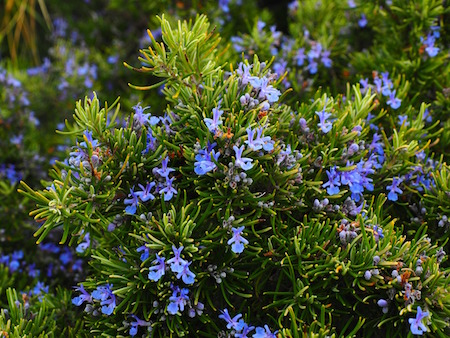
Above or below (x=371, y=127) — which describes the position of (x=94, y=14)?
above

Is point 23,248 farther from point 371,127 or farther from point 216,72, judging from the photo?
point 371,127

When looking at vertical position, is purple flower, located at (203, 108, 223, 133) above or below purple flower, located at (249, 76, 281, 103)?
below

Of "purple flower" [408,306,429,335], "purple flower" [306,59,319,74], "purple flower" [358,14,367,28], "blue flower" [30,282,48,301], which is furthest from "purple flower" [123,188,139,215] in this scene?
"purple flower" [358,14,367,28]

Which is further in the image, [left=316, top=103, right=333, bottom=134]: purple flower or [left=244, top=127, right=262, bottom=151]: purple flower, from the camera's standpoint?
[left=316, top=103, right=333, bottom=134]: purple flower

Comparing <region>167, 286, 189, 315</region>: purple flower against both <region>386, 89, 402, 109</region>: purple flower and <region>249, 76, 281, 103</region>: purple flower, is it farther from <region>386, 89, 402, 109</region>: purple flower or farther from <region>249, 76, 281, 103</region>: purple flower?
<region>386, 89, 402, 109</region>: purple flower

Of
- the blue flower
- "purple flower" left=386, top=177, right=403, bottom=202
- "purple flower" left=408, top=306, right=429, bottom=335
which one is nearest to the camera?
"purple flower" left=408, top=306, right=429, bottom=335

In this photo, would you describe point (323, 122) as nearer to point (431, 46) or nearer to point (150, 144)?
point (150, 144)

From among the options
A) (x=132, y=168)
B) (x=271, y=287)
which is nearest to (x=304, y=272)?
(x=271, y=287)
